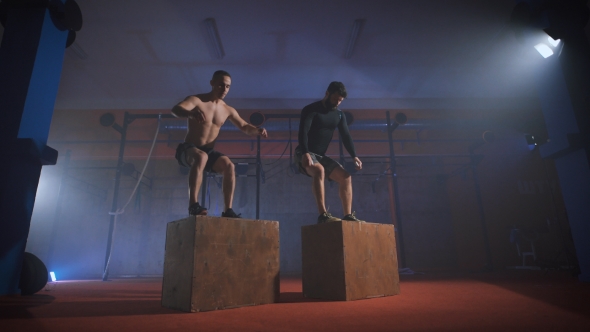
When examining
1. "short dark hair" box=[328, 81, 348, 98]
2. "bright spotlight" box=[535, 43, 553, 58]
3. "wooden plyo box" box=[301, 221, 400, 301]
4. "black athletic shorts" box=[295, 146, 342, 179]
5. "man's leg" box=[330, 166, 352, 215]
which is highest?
"bright spotlight" box=[535, 43, 553, 58]

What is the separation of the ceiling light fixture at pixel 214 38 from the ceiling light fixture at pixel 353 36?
2.45 meters

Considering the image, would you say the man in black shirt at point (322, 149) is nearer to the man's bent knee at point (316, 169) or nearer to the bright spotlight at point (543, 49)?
the man's bent knee at point (316, 169)

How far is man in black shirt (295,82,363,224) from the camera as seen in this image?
124 inches

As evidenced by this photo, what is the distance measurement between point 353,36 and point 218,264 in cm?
486

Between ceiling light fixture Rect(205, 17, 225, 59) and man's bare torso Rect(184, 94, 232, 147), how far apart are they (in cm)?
288

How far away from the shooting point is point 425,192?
9.77m

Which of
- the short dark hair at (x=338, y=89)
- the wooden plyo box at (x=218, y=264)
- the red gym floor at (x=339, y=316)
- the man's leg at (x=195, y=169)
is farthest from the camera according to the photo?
the short dark hair at (x=338, y=89)

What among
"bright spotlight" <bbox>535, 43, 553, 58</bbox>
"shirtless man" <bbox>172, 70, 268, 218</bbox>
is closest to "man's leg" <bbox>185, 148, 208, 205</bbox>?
"shirtless man" <bbox>172, 70, 268, 218</bbox>

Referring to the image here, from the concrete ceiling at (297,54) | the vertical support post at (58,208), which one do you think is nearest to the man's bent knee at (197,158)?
the concrete ceiling at (297,54)

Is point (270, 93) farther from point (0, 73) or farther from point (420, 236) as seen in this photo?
point (420, 236)

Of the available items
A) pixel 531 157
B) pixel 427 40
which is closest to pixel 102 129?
pixel 427 40

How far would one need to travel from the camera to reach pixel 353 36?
570cm

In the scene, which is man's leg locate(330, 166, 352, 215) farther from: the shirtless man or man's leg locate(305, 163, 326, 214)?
the shirtless man

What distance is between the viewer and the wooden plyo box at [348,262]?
110 inches
